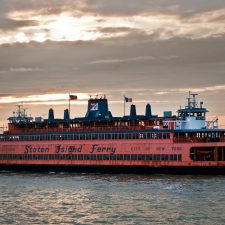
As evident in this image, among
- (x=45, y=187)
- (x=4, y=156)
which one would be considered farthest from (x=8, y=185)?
(x=4, y=156)

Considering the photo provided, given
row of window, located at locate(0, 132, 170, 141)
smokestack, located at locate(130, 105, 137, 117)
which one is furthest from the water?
smokestack, located at locate(130, 105, 137, 117)

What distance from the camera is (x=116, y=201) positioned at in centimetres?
5766

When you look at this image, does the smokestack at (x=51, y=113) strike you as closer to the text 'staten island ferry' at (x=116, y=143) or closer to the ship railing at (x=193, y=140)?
the text 'staten island ferry' at (x=116, y=143)

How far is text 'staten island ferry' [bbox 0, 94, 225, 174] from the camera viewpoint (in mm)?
85688

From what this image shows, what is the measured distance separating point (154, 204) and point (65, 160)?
1750 inches

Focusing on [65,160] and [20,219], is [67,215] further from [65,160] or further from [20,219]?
[65,160]

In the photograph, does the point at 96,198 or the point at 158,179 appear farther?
the point at 158,179

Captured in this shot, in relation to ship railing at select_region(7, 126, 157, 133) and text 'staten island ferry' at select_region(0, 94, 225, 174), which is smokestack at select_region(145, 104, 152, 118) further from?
ship railing at select_region(7, 126, 157, 133)

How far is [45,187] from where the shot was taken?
71.4 m

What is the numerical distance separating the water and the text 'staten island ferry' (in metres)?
6.73

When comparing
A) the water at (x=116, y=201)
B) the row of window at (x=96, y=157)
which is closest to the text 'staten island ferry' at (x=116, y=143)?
the row of window at (x=96, y=157)

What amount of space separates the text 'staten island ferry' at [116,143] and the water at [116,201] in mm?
6729

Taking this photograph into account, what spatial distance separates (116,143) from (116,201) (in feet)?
115

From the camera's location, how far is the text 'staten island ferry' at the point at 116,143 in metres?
85.7
